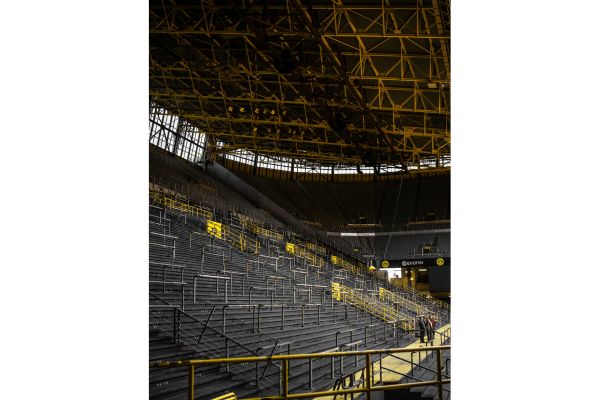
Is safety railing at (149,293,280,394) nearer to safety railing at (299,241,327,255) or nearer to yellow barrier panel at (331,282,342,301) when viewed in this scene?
yellow barrier panel at (331,282,342,301)

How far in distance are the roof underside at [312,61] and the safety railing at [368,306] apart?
6.36 m

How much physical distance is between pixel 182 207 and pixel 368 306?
7.71m

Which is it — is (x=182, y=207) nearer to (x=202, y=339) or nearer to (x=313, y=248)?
(x=313, y=248)

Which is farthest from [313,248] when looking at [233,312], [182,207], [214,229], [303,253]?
[233,312]

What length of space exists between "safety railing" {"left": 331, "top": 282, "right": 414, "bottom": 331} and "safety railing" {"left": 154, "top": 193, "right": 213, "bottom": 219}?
18.2 feet

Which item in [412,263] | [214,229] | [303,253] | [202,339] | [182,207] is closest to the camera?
[202,339]

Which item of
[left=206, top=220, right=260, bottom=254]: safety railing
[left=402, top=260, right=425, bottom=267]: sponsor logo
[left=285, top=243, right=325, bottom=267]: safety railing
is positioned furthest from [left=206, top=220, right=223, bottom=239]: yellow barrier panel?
[left=402, top=260, right=425, bottom=267]: sponsor logo

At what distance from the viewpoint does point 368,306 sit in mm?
20734

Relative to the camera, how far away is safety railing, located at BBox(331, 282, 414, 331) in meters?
19.7

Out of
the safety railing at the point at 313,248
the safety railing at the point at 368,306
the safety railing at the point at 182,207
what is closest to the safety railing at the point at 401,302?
the safety railing at the point at 368,306
